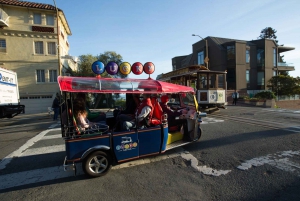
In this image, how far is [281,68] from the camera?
1270 inches

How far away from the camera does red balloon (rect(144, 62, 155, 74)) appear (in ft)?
18.1

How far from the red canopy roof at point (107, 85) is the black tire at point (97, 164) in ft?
4.40

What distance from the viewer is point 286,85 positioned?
25797mm

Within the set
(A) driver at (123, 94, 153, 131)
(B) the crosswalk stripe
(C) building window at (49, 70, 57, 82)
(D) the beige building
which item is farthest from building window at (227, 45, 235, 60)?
(B) the crosswalk stripe

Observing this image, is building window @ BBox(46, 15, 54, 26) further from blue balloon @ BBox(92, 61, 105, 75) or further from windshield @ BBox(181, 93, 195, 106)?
windshield @ BBox(181, 93, 195, 106)

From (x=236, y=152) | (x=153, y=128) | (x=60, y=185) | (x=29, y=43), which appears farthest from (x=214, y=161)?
(x=29, y=43)

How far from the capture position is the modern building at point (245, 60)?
1109 inches

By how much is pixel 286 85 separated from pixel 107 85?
31302mm

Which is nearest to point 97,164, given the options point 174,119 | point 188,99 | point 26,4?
point 174,119

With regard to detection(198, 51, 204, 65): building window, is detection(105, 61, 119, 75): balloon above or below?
below

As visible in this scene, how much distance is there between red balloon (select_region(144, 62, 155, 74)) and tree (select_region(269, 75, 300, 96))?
28873 millimetres

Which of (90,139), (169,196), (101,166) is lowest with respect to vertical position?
(169,196)

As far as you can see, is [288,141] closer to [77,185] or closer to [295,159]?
[295,159]

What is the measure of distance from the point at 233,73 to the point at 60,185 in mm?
30432
